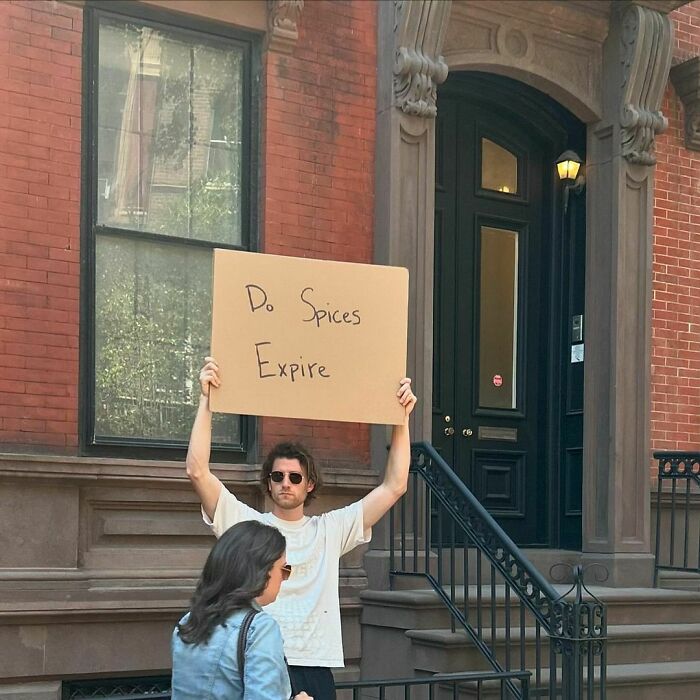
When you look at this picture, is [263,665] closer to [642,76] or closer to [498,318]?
[498,318]

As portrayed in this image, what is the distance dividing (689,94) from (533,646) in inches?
196

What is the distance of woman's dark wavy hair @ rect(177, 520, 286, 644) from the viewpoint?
3.33 meters

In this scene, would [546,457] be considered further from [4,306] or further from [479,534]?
[4,306]

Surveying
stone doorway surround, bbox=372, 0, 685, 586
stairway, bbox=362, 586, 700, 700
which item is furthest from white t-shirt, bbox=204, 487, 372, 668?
stone doorway surround, bbox=372, 0, 685, 586

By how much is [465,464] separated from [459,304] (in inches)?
A: 48.2

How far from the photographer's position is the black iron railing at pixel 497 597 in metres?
6.22

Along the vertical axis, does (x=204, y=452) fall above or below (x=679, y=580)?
above

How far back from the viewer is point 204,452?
4512 mm

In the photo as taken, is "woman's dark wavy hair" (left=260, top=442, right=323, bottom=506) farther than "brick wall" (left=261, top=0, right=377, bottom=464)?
No

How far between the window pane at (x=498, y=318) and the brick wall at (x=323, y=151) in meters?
1.67

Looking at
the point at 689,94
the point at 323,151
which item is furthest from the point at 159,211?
the point at 689,94

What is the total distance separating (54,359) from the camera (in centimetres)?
704

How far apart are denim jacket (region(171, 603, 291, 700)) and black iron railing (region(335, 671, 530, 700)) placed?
1.53 metres

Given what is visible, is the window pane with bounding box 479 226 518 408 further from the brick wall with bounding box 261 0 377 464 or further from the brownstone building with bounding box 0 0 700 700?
the brick wall with bounding box 261 0 377 464
